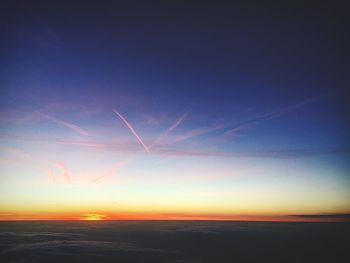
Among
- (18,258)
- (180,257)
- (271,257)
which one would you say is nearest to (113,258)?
(180,257)

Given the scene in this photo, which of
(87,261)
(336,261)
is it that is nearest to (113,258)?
(87,261)

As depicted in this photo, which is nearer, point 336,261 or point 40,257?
point 336,261

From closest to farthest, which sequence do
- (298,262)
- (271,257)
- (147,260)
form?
1. (298,262)
2. (147,260)
3. (271,257)

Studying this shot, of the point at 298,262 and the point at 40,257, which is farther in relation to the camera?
the point at 40,257

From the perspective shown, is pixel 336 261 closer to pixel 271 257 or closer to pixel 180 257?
pixel 271 257

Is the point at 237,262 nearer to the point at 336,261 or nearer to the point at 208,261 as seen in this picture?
the point at 208,261

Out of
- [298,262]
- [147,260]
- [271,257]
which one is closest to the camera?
[298,262]

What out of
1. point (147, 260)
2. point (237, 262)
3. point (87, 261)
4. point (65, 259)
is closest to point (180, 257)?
point (147, 260)

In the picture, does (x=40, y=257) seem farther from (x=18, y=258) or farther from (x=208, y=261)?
(x=208, y=261)
